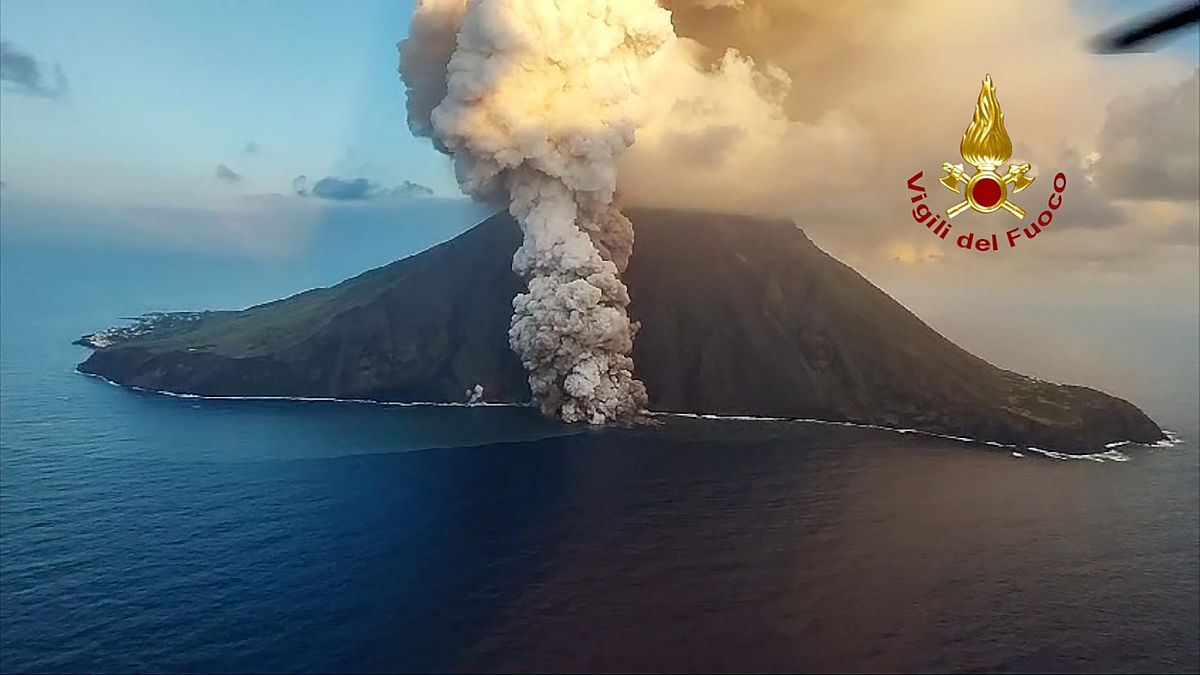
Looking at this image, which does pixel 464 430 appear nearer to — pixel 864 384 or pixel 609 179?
pixel 609 179

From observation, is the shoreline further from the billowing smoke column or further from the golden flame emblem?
the golden flame emblem

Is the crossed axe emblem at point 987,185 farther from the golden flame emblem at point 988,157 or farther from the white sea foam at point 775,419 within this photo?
the white sea foam at point 775,419

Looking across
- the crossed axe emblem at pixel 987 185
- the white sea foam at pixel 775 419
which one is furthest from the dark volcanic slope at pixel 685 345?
the crossed axe emblem at pixel 987 185

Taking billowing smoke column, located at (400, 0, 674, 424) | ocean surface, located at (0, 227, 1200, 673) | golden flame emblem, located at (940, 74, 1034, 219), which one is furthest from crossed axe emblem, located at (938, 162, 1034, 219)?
billowing smoke column, located at (400, 0, 674, 424)

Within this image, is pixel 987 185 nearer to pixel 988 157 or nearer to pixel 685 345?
pixel 988 157

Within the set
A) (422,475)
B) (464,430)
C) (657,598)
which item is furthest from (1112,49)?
(464,430)
